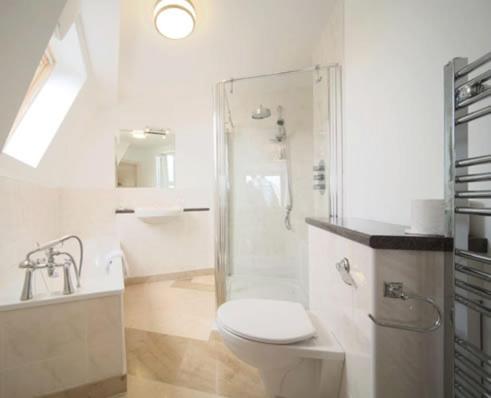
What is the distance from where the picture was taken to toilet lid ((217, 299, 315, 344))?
979mm

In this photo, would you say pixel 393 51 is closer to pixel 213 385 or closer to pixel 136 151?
pixel 213 385

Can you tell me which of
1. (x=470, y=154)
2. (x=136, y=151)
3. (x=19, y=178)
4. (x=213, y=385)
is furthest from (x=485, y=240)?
(x=136, y=151)

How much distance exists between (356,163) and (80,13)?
2137 mm

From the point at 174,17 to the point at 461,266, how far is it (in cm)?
223

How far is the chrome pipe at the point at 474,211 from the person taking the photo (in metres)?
0.53

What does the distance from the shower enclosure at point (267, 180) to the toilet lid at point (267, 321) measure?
954mm

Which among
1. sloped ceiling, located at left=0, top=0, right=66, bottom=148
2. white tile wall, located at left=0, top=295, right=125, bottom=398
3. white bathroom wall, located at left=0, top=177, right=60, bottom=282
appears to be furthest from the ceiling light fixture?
white tile wall, located at left=0, top=295, right=125, bottom=398

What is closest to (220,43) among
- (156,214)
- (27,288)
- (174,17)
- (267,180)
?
(174,17)

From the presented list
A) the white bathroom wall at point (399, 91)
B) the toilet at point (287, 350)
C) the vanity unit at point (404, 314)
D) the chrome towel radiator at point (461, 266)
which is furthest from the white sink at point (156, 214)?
the chrome towel radiator at point (461, 266)

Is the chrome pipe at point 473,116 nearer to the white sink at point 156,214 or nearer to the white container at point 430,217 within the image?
the white container at point 430,217

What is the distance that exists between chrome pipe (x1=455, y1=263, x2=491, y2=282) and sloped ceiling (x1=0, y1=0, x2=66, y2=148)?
198 centimetres

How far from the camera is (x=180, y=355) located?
1.55 meters

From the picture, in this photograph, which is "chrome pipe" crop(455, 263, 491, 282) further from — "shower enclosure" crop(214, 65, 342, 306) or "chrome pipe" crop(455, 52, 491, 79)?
"shower enclosure" crop(214, 65, 342, 306)

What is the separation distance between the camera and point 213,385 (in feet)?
4.31
